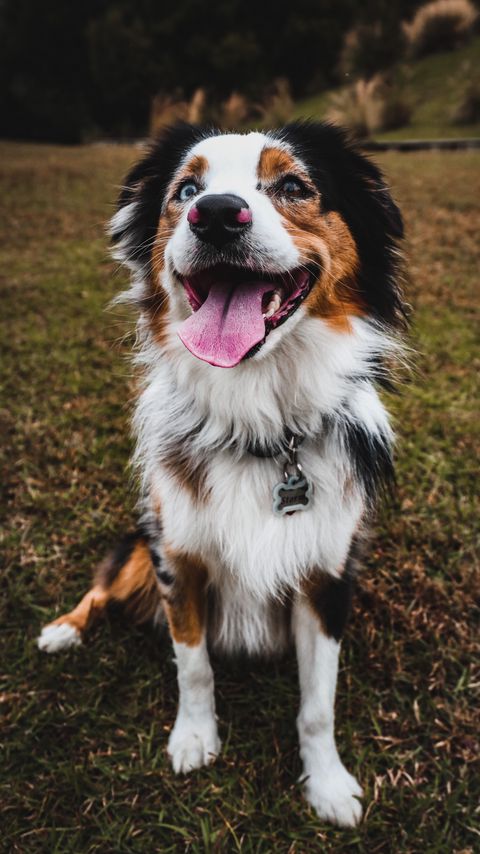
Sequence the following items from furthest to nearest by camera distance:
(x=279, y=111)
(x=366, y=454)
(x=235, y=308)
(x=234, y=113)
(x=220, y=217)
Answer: (x=234, y=113) < (x=279, y=111) < (x=366, y=454) < (x=235, y=308) < (x=220, y=217)

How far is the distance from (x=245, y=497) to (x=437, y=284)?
387 centimetres

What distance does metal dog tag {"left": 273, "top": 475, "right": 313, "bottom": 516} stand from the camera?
1.67 m

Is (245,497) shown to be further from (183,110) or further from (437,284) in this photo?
(183,110)

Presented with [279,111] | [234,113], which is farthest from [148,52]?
[279,111]

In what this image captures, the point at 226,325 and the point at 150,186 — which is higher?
the point at 150,186

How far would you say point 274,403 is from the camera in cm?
171

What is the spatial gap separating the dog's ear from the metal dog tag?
0.86 meters

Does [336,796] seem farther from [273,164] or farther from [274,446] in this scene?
[273,164]

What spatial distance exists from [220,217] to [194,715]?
1473 mm

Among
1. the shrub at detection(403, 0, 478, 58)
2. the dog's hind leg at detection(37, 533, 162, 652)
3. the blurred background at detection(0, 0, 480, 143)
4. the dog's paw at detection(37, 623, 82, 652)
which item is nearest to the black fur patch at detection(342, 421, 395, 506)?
the dog's hind leg at detection(37, 533, 162, 652)

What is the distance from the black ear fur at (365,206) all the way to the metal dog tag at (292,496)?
0.58 m

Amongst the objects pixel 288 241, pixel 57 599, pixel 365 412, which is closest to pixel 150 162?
pixel 288 241

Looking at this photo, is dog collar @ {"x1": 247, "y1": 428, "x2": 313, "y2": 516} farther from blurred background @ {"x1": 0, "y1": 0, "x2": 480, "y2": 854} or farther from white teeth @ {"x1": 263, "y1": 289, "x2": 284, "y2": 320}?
blurred background @ {"x1": 0, "y1": 0, "x2": 480, "y2": 854}

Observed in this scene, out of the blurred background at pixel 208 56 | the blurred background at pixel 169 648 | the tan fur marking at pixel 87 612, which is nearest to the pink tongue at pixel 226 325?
the blurred background at pixel 169 648
